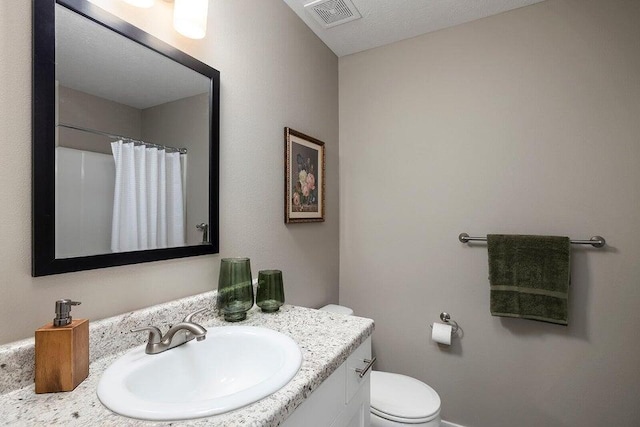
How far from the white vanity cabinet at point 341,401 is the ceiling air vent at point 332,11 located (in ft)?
5.24

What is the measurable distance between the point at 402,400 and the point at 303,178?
120 cm

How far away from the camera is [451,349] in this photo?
175cm

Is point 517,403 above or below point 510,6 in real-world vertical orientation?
below

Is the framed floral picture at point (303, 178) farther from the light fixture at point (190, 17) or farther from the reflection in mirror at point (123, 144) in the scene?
the light fixture at point (190, 17)

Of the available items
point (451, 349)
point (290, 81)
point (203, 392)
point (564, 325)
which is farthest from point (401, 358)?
point (290, 81)

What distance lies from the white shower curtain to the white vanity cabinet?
2.14 feet

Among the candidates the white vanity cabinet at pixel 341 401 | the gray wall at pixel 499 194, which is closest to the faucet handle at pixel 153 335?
the white vanity cabinet at pixel 341 401

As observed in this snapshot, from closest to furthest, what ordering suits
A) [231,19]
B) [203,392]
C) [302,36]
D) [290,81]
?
1. [203,392]
2. [231,19]
3. [290,81]
4. [302,36]

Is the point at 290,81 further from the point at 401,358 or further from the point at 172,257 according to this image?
the point at 401,358

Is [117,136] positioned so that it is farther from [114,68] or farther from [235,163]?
[235,163]

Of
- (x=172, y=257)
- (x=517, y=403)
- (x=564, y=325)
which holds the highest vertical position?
(x=172, y=257)

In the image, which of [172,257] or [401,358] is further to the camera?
[401,358]

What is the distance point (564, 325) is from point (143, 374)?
5.96 feet

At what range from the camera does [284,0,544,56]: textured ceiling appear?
1561 millimetres
